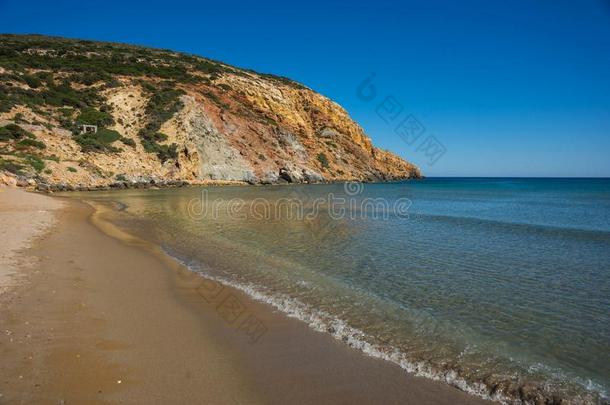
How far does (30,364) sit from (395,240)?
1112cm

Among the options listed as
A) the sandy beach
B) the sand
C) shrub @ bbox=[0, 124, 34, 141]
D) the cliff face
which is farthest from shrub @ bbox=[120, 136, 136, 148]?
the sandy beach

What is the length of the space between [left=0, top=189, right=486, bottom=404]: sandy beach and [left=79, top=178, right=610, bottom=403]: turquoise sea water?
58cm

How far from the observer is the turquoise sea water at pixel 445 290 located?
4691 millimetres

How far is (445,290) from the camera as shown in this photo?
7.65 meters

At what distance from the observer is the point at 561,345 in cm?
526

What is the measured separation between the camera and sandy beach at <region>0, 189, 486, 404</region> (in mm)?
3807

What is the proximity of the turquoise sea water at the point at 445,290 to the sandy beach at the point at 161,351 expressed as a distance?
1.89ft

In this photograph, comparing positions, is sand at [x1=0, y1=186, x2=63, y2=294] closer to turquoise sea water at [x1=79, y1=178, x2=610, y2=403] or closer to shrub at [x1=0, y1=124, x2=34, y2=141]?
turquoise sea water at [x1=79, y1=178, x2=610, y2=403]

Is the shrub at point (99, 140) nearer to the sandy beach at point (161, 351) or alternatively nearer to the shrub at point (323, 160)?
the shrub at point (323, 160)

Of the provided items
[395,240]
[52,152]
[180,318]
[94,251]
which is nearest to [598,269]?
[395,240]

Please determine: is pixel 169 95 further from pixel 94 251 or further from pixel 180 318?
pixel 180 318

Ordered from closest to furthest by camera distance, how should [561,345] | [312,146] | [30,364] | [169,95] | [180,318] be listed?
[30,364] < [561,345] < [180,318] < [169,95] < [312,146]

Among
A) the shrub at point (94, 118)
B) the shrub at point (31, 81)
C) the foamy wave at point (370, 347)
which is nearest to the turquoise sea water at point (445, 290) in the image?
the foamy wave at point (370, 347)

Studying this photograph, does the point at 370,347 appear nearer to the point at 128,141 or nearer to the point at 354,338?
the point at 354,338
